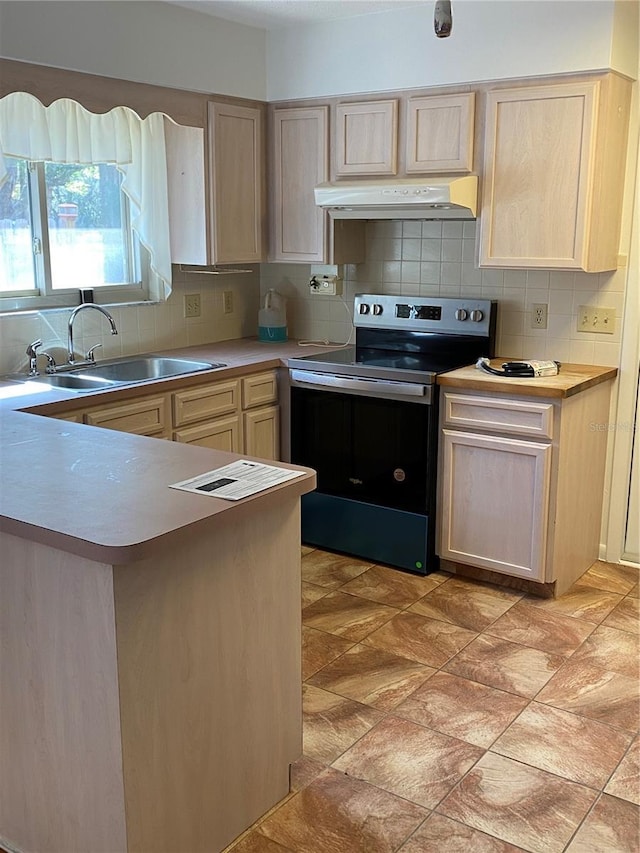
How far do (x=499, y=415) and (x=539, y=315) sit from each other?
0.65 meters

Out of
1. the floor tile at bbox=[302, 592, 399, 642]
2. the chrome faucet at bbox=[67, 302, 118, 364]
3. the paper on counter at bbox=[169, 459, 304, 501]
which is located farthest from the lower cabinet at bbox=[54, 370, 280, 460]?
the paper on counter at bbox=[169, 459, 304, 501]

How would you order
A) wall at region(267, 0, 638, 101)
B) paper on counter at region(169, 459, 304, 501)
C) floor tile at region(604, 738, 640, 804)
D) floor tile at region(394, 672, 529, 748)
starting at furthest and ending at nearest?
1. wall at region(267, 0, 638, 101)
2. floor tile at region(394, 672, 529, 748)
3. floor tile at region(604, 738, 640, 804)
4. paper on counter at region(169, 459, 304, 501)

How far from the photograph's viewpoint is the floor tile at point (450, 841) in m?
2.08

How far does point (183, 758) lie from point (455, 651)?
4.62 feet

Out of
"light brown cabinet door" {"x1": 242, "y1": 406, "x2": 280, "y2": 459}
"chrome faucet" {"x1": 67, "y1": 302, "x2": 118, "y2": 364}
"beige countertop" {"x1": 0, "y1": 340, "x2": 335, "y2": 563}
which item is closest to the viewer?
"beige countertop" {"x1": 0, "y1": 340, "x2": 335, "y2": 563}

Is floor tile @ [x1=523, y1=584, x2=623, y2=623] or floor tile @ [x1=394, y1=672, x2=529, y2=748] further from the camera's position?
floor tile @ [x1=523, y1=584, x2=623, y2=623]

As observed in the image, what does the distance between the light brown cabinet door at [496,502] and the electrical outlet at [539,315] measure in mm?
673

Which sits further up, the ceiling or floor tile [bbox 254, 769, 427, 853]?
the ceiling

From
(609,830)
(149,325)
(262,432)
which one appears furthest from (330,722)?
(149,325)

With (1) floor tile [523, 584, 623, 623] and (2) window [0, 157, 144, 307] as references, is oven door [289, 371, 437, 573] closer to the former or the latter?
(1) floor tile [523, 584, 623, 623]

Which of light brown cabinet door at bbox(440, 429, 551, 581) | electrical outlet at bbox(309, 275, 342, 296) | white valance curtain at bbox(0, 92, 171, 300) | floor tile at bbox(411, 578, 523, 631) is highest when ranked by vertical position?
white valance curtain at bbox(0, 92, 171, 300)

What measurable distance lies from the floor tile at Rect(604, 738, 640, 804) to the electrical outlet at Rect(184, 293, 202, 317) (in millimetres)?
2791

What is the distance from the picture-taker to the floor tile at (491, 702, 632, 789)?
7.86ft

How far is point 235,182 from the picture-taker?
4008mm
